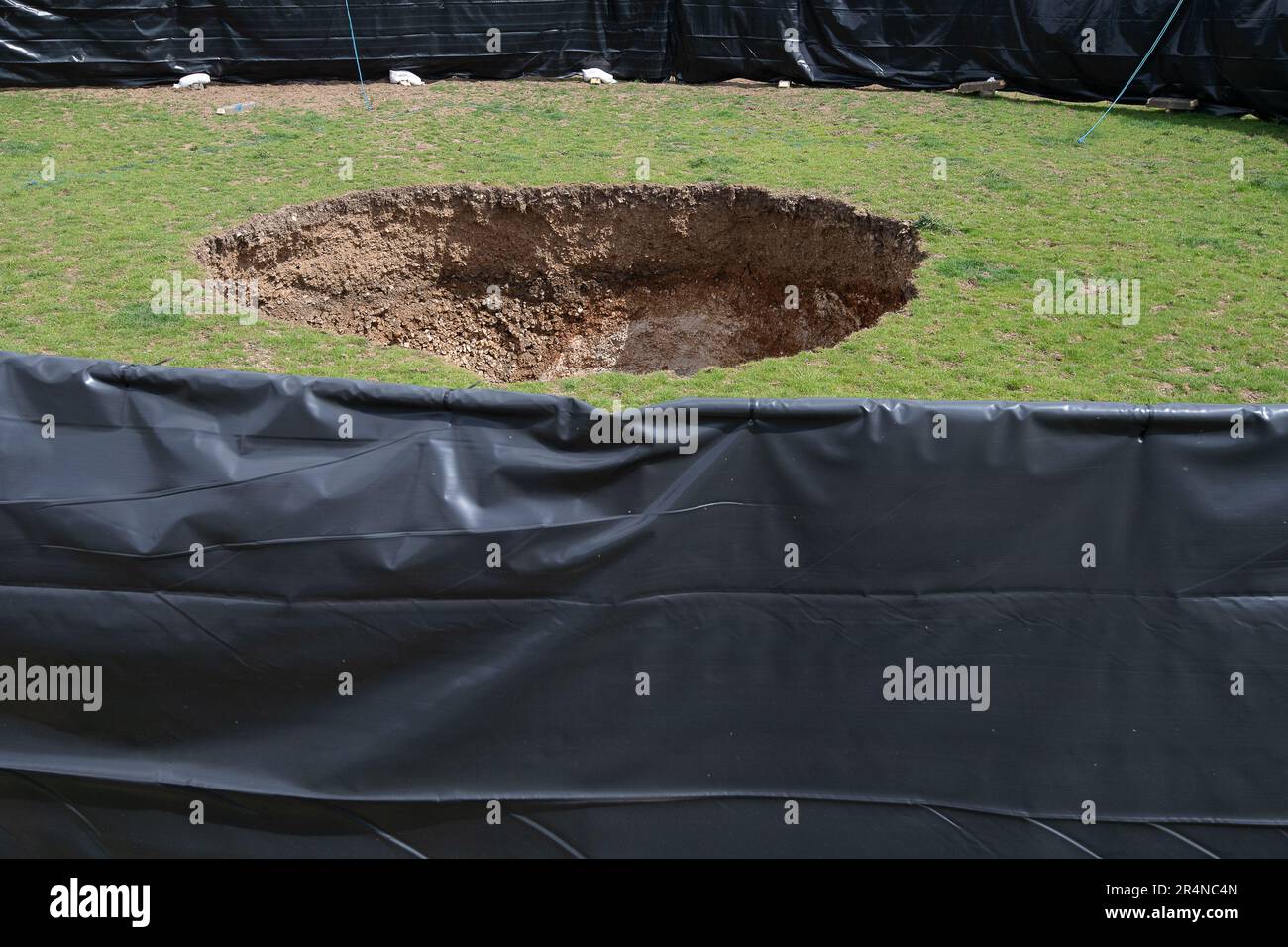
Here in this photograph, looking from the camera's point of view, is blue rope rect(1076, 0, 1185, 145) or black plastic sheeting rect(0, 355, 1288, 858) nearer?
black plastic sheeting rect(0, 355, 1288, 858)

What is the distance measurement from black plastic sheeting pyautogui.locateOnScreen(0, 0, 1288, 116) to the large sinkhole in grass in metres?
5.81

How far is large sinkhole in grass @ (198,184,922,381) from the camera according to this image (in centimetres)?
1214

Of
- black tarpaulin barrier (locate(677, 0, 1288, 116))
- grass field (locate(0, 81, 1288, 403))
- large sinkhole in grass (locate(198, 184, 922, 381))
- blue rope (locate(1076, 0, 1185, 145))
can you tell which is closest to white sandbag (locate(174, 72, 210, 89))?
grass field (locate(0, 81, 1288, 403))

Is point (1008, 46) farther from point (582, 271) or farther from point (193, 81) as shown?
point (193, 81)

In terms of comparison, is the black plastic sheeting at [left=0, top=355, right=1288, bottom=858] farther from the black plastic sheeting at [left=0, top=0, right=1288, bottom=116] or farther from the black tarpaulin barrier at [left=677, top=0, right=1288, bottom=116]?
the black plastic sheeting at [left=0, top=0, right=1288, bottom=116]

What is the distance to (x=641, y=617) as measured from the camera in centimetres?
368

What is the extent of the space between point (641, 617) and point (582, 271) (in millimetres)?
9888

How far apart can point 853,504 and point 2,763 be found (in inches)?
123

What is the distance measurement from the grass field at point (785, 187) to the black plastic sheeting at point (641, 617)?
14.3 feet

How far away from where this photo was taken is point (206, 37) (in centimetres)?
1698

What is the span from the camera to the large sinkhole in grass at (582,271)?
1214 centimetres

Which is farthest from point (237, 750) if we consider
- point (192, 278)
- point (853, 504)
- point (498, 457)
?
point (192, 278)

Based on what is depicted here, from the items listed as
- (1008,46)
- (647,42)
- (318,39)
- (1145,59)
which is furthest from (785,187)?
(318,39)

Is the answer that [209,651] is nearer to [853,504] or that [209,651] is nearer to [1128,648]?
[853,504]
